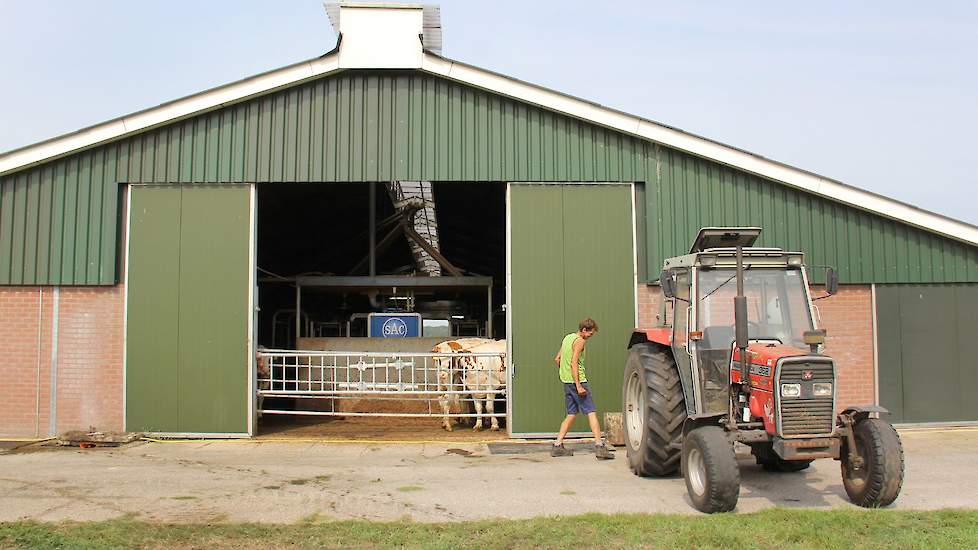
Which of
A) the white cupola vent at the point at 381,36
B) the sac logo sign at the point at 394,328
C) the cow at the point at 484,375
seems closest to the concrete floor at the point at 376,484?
the cow at the point at 484,375

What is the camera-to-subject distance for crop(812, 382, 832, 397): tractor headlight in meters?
7.10

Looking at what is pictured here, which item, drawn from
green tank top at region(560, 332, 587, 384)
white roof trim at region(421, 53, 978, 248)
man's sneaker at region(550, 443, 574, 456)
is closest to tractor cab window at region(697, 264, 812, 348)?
green tank top at region(560, 332, 587, 384)

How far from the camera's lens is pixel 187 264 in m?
12.1

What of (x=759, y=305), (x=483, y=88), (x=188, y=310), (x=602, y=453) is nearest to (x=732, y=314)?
(x=759, y=305)

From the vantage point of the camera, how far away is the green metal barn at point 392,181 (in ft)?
39.0

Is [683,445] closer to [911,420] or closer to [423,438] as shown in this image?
[423,438]

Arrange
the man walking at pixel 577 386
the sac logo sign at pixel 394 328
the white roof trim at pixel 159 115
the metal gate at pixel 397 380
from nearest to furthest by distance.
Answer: the man walking at pixel 577 386 < the white roof trim at pixel 159 115 < the metal gate at pixel 397 380 < the sac logo sign at pixel 394 328

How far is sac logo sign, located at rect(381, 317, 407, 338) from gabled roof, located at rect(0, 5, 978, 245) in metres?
6.67

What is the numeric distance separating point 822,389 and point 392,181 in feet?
24.1

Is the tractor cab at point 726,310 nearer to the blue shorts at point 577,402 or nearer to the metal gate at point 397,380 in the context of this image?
the blue shorts at point 577,402

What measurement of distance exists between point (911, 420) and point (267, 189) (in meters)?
11.8

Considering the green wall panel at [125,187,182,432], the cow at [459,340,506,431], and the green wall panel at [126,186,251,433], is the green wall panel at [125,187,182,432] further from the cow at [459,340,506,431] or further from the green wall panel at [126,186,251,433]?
the cow at [459,340,506,431]

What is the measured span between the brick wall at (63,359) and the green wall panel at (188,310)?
1.07 feet

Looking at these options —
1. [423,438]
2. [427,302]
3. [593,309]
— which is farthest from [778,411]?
[427,302]
